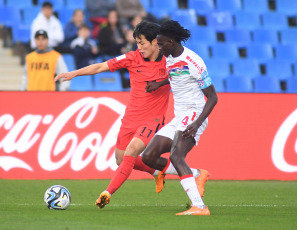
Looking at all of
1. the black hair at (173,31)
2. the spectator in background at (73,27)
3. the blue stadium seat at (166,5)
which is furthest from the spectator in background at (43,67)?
the blue stadium seat at (166,5)

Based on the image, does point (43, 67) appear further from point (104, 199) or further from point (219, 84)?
point (104, 199)

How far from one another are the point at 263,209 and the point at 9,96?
5723mm

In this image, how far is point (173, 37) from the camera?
729 cm

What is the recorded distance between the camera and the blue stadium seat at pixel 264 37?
61.3ft

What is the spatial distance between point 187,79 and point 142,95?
1.08 metres

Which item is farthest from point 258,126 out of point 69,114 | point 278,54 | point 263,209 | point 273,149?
point 278,54

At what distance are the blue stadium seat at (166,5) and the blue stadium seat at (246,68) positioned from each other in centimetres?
249

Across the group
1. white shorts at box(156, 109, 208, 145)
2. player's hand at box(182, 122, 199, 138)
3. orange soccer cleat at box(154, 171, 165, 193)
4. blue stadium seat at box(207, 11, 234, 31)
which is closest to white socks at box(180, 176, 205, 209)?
player's hand at box(182, 122, 199, 138)

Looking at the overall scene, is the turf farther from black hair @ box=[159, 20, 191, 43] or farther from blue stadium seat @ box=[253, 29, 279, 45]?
blue stadium seat @ box=[253, 29, 279, 45]

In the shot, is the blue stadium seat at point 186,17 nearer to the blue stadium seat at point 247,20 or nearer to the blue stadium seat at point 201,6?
the blue stadium seat at point 201,6

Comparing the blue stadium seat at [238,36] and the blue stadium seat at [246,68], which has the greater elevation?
the blue stadium seat at [238,36]

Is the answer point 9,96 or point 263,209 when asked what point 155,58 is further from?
point 9,96

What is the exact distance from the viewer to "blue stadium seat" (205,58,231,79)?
17.1m

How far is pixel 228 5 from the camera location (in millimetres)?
19281
